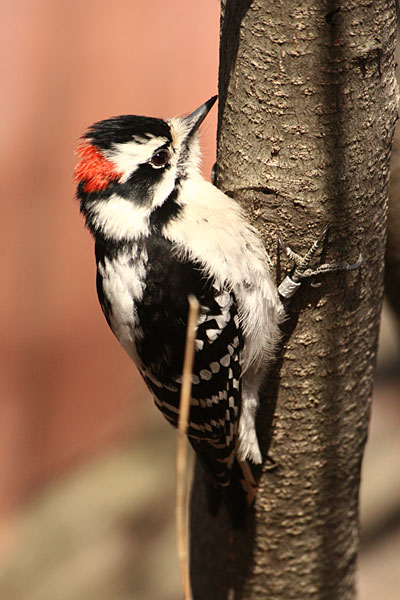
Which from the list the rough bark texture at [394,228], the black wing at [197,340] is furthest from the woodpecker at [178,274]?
the rough bark texture at [394,228]

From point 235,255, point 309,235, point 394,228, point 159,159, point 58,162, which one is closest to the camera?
point 309,235

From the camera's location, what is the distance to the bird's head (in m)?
2.26

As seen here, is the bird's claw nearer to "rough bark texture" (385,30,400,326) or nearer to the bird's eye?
the bird's eye

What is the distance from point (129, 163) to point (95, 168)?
11cm

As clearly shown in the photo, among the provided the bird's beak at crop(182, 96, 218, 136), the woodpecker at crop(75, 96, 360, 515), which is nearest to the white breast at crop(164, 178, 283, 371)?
the woodpecker at crop(75, 96, 360, 515)

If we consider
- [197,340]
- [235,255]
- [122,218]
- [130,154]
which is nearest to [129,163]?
[130,154]

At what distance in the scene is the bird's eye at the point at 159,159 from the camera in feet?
7.55

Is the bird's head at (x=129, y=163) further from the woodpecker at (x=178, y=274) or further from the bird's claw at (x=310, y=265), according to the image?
the bird's claw at (x=310, y=265)

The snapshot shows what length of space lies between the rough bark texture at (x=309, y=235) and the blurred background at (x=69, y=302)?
2.70 m

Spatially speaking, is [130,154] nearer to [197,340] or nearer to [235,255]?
[235,255]

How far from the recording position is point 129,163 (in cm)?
227

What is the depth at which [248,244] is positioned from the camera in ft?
7.04

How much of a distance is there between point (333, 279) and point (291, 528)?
0.89 metres

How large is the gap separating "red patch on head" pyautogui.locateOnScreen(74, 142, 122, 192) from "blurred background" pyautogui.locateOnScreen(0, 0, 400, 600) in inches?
122
